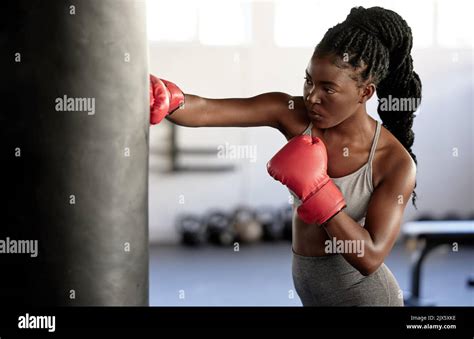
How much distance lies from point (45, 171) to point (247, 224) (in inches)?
151

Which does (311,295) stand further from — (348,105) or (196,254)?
(196,254)

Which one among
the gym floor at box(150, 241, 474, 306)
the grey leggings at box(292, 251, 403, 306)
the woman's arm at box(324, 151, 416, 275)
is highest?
the woman's arm at box(324, 151, 416, 275)

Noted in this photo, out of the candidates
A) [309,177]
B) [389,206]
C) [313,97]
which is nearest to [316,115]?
[313,97]

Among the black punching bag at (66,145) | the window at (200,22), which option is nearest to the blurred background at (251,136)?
the window at (200,22)

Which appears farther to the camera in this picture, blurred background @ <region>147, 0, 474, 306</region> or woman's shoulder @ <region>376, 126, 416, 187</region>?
blurred background @ <region>147, 0, 474, 306</region>

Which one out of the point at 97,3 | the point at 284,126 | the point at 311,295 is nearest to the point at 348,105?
the point at 284,126

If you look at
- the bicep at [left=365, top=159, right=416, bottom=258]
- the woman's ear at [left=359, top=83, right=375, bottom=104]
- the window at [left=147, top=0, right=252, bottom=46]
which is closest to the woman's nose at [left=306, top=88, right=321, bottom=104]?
the woman's ear at [left=359, top=83, right=375, bottom=104]

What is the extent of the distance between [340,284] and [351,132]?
0.36 metres

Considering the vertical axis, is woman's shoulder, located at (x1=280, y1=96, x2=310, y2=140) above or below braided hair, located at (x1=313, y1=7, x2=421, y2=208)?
below

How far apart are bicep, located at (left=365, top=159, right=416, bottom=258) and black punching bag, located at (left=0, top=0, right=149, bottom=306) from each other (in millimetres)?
526

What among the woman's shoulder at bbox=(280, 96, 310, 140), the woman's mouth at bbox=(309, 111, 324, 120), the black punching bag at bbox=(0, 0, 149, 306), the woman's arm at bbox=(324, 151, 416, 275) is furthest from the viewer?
the woman's shoulder at bbox=(280, 96, 310, 140)

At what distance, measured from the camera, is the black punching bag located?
1.19m

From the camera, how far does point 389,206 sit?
140cm

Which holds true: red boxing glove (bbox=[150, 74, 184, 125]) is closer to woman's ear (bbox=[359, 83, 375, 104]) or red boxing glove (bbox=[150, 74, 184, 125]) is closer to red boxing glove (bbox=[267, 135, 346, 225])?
red boxing glove (bbox=[267, 135, 346, 225])
